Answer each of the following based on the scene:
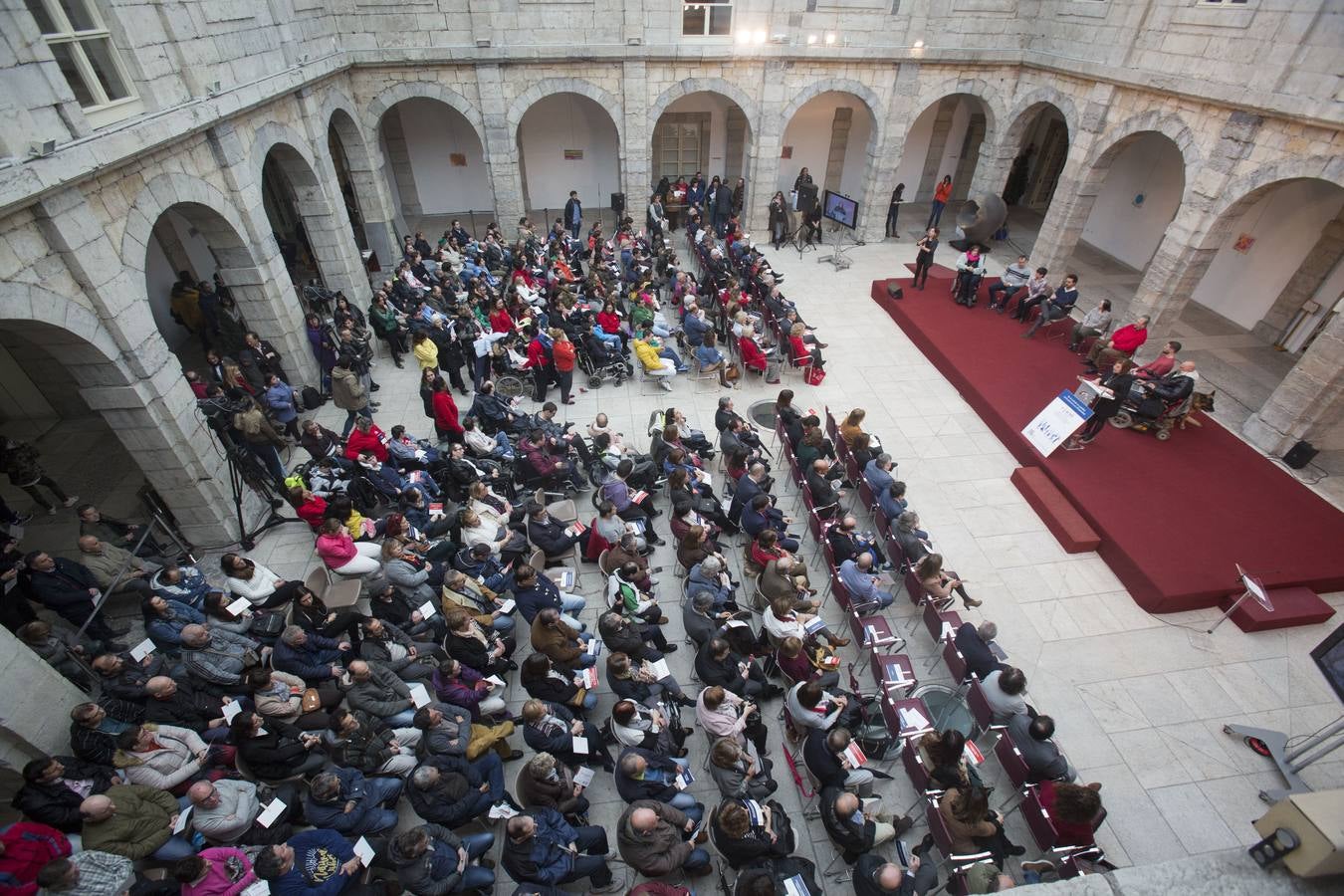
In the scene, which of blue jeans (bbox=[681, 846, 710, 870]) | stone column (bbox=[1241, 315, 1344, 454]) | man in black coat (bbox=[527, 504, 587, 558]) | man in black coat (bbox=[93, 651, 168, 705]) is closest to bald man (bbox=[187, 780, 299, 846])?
man in black coat (bbox=[93, 651, 168, 705])

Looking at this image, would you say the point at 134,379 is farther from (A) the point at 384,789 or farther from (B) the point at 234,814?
(A) the point at 384,789

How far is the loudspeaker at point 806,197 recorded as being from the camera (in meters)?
17.8

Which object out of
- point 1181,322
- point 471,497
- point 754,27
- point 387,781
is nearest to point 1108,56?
point 1181,322

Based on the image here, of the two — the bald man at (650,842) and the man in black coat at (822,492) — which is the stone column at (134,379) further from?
the man in black coat at (822,492)

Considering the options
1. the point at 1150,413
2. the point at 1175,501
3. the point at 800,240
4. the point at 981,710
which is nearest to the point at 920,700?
the point at 981,710

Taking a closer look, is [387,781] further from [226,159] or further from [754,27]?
[754,27]

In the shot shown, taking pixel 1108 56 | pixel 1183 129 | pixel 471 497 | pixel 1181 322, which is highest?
pixel 1108 56

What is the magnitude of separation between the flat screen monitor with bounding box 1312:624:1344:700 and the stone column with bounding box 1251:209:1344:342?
10338 millimetres

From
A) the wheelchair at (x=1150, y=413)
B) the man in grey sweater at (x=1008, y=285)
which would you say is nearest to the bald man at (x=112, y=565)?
the wheelchair at (x=1150, y=413)

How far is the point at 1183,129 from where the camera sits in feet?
38.7

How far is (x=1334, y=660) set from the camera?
19.6 ft

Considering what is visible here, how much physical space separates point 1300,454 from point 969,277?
6518 mm

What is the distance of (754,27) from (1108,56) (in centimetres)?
778

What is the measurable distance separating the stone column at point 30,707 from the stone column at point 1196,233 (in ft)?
56.4
